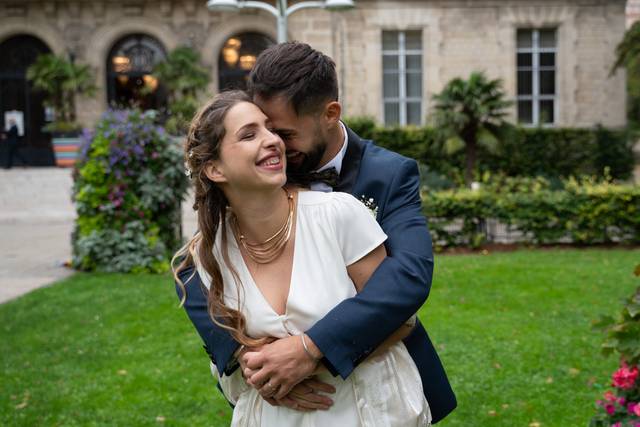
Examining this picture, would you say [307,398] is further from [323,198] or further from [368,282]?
[323,198]

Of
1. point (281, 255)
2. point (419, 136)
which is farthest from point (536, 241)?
point (281, 255)

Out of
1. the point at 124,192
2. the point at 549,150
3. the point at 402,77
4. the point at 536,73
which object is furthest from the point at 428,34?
the point at 124,192

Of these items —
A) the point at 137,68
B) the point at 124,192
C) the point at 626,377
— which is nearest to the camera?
the point at 626,377

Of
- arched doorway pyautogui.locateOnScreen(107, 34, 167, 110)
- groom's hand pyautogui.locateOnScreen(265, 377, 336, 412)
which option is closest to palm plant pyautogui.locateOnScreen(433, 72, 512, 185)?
arched doorway pyautogui.locateOnScreen(107, 34, 167, 110)

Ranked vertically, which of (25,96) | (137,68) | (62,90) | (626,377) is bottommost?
(626,377)

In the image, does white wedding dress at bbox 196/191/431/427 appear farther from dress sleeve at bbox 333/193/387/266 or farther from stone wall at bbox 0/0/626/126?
stone wall at bbox 0/0/626/126

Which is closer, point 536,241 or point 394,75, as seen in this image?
point 536,241

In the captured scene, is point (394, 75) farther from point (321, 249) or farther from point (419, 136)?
point (321, 249)

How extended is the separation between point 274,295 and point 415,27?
806 inches

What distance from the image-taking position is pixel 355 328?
2070 mm

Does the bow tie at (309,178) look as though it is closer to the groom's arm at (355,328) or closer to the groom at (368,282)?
the groom at (368,282)

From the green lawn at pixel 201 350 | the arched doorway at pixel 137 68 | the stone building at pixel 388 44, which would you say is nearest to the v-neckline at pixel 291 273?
the green lawn at pixel 201 350

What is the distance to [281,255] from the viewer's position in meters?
2.25

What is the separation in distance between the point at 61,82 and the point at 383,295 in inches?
837
